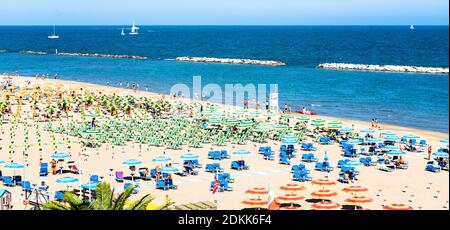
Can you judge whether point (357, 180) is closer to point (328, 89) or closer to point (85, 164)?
point (85, 164)

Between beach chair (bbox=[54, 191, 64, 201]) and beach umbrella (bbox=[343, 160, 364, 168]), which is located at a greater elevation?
beach umbrella (bbox=[343, 160, 364, 168])

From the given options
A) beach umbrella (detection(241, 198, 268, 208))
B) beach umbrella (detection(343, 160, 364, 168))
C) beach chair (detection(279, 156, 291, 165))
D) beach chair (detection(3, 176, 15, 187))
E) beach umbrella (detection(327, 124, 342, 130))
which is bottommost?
beach chair (detection(279, 156, 291, 165))

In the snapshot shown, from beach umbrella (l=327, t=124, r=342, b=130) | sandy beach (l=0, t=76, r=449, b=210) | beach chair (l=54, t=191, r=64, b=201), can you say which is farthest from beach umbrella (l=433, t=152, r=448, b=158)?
beach chair (l=54, t=191, r=64, b=201)

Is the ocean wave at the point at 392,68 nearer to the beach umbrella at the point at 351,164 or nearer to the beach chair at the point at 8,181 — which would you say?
the beach umbrella at the point at 351,164

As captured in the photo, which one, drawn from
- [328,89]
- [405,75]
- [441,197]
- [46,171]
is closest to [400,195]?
[441,197]

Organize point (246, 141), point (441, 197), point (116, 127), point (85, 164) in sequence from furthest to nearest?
point (116, 127), point (246, 141), point (85, 164), point (441, 197)

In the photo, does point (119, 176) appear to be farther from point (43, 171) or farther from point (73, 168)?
point (43, 171)

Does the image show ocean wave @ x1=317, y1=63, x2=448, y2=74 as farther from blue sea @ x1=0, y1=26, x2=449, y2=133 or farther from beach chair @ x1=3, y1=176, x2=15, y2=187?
beach chair @ x1=3, y1=176, x2=15, y2=187

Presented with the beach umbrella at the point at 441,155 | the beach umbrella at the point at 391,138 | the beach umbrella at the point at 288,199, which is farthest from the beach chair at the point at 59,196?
the beach umbrella at the point at 391,138

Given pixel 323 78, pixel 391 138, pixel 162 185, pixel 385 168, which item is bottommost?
pixel 323 78

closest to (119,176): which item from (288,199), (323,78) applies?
(288,199)

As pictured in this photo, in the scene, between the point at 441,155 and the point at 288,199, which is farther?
the point at 441,155
